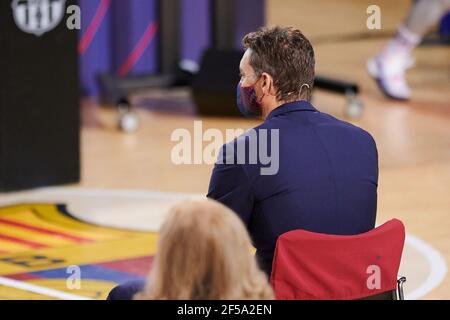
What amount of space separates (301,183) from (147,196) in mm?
3094

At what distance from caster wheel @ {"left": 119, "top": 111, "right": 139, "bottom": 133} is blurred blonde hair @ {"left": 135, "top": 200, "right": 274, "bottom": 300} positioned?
5.23 meters

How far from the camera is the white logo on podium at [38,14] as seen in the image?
5.79 m

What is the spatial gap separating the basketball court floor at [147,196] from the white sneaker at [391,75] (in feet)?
0.39

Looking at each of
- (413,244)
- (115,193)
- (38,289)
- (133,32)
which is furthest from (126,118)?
(38,289)

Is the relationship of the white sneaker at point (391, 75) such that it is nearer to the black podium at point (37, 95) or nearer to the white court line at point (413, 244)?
the white court line at point (413, 244)

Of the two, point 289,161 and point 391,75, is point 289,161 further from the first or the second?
point 391,75

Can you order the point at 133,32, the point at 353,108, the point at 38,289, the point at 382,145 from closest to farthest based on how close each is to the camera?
the point at 38,289 → the point at 382,145 → the point at 353,108 → the point at 133,32

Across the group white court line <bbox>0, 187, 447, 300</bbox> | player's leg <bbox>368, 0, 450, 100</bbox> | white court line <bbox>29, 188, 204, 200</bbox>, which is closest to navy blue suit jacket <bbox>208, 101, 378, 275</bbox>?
white court line <bbox>0, 187, 447, 300</bbox>

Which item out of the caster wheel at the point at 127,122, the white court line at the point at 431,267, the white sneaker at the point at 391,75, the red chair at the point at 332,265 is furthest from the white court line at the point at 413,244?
the white sneaker at the point at 391,75

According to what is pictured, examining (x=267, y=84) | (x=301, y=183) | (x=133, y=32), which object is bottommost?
(x=301, y=183)

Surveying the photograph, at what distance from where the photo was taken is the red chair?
109 inches

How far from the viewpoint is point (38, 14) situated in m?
5.88

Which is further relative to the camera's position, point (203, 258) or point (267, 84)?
point (267, 84)

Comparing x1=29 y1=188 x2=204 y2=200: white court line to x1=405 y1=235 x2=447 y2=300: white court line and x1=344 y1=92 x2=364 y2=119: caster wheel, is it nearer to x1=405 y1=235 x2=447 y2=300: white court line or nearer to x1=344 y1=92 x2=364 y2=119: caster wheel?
x1=405 y1=235 x2=447 y2=300: white court line
